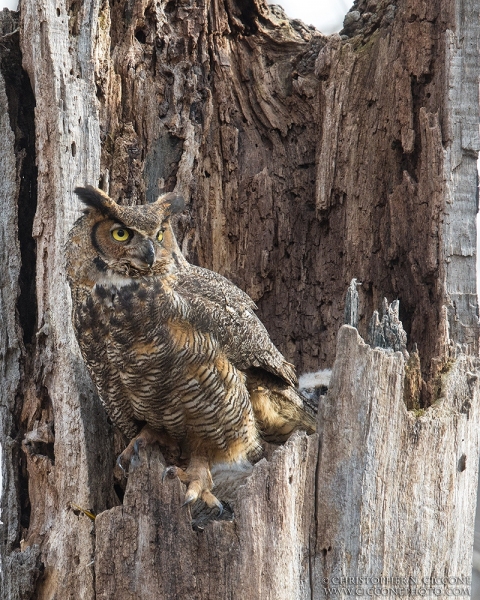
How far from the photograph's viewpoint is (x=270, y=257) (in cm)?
348

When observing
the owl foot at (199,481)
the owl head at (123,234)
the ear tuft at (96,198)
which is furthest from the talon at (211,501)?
the ear tuft at (96,198)

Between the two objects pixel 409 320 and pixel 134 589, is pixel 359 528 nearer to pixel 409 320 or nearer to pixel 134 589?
pixel 134 589

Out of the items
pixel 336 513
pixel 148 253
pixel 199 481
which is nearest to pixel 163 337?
pixel 148 253

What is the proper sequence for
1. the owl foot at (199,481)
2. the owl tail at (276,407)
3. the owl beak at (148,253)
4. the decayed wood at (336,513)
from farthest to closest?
the owl tail at (276,407), the owl foot at (199,481), the owl beak at (148,253), the decayed wood at (336,513)

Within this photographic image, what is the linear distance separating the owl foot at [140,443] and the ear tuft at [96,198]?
0.82m

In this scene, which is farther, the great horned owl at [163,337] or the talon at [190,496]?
the great horned owl at [163,337]

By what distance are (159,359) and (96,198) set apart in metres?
0.57

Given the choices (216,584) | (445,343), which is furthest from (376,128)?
(216,584)

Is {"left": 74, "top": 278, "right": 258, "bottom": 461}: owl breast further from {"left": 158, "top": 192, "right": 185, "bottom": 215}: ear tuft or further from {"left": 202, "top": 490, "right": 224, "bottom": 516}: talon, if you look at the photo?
{"left": 158, "top": 192, "right": 185, "bottom": 215}: ear tuft

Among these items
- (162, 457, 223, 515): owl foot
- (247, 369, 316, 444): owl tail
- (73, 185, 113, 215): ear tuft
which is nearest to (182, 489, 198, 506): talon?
(162, 457, 223, 515): owl foot

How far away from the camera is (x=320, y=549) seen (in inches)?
88.8

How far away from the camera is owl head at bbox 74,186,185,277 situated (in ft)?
8.29

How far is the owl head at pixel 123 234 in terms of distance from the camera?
2.53 m

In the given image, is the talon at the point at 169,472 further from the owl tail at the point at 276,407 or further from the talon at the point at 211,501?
the owl tail at the point at 276,407
